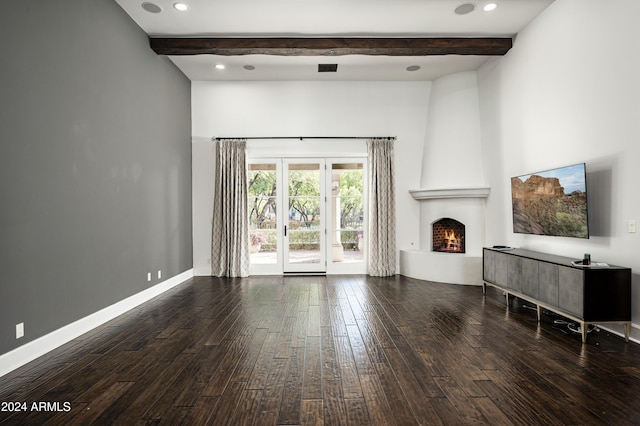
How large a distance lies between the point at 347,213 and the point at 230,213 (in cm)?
215

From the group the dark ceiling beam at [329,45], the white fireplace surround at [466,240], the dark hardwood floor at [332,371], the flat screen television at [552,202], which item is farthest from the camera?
the white fireplace surround at [466,240]

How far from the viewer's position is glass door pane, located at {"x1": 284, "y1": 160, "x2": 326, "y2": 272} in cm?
676

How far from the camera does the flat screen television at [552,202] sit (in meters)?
3.66

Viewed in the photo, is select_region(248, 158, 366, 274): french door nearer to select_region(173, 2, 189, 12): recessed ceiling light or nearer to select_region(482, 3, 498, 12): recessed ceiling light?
select_region(173, 2, 189, 12): recessed ceiling light

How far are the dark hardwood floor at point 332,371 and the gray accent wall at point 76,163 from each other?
1.74 feet

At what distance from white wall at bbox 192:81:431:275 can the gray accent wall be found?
1196 mm

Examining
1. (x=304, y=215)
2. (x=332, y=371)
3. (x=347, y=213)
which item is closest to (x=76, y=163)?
(x=332, y=371)

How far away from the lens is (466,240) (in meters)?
6.08

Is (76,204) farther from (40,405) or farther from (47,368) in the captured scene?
(40,405)

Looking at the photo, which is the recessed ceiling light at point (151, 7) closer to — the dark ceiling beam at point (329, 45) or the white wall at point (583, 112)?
the dark ceiling beam at point (329, 45)

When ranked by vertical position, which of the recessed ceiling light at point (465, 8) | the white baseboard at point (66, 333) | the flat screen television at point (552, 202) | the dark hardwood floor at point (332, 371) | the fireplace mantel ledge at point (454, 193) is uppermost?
the recessed ceiling light at point (465, 8)

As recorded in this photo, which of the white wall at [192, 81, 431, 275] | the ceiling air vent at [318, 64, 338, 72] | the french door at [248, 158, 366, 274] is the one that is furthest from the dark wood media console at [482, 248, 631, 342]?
the ceiling air vent at [318, 64, 338, 72]

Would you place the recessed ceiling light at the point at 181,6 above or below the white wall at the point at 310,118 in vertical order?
above

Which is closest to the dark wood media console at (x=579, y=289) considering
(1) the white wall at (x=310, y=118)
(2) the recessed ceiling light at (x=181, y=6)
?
(1) the white wall at (x=310, y=118)
